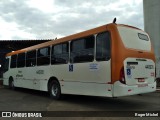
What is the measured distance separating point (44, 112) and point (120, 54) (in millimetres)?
3326

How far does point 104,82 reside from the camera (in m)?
9.20

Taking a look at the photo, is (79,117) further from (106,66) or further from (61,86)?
(61,86)

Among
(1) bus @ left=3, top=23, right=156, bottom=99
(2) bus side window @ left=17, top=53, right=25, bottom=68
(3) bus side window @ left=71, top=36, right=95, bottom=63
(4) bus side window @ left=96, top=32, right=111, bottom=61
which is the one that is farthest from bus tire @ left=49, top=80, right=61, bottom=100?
(2) bus side window @ left=17, top=53, right=25, bottom=68

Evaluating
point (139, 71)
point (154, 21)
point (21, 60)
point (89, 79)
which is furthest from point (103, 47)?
point (154, 21)

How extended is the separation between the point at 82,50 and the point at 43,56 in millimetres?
3745

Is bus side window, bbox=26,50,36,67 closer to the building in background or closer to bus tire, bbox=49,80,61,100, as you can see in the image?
bus tire, bbox=49,80,61,100

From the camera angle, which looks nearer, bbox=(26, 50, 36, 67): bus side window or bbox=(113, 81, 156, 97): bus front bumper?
bbox=(113, 81, 156, 97): bus front bumper

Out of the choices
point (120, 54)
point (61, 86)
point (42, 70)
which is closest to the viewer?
point (120, 54)

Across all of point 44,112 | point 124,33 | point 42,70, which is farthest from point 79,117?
point 42,70

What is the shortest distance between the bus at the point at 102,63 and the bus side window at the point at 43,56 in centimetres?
11

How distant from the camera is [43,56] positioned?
44.7 ft

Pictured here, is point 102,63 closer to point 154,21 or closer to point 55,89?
point 55,89

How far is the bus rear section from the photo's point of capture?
347 inches

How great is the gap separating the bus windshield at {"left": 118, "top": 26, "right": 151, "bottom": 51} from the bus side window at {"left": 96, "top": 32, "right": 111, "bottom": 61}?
1.79ft
